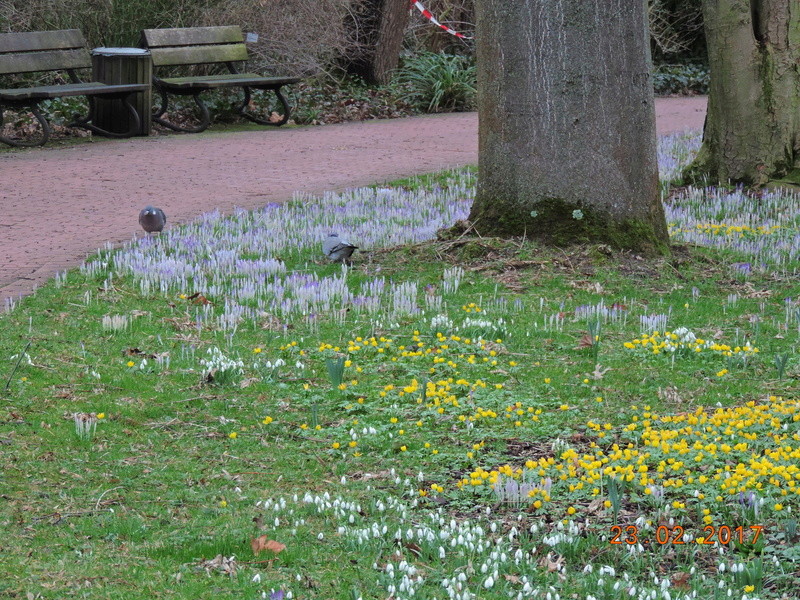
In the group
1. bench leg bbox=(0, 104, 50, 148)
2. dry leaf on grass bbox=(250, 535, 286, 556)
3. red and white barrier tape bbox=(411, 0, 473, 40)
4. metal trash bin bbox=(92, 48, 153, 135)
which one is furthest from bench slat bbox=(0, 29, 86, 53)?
dry leaf on grass bbox=(250, 535, 286, 556)

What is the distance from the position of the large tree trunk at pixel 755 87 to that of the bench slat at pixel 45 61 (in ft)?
31.2

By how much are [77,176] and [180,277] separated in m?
5.44

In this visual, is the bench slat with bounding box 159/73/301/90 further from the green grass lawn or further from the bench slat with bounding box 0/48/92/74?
the green grass lawn

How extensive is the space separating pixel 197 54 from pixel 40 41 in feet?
8.21

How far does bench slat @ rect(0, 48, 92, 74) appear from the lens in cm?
1595

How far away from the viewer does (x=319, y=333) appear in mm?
7137

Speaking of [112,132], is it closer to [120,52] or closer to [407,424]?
[120,52]

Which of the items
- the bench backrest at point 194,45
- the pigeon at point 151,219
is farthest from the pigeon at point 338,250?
the bench backrest at point 194,45

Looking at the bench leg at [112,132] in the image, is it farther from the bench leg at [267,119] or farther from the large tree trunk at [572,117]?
the large tree trunk at [572,117]

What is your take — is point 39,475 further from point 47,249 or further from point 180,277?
point 47,249

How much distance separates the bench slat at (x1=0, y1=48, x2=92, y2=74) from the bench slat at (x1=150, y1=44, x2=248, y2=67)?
1.07 metres

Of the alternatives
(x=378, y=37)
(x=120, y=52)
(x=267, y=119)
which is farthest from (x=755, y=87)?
(x=378, y=37)

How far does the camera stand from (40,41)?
54.7 feet

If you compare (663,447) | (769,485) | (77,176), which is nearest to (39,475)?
(663,447)
